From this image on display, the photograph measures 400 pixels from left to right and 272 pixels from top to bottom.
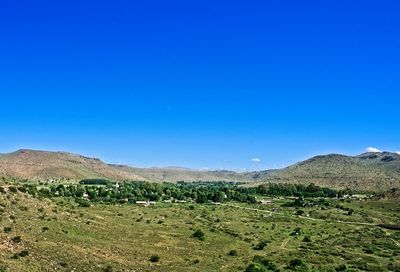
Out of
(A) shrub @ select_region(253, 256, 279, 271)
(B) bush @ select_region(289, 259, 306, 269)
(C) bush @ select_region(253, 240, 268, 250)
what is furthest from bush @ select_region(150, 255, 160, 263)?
(C) bush @ select_region(253, 240, 268, 250)

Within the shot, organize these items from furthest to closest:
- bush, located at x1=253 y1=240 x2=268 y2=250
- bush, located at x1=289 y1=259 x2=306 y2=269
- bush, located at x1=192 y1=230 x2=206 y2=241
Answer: bush, located at x1=192 y1=230 x2=206 y2=241 < bush, located at x1=253 y1=240 x2=268 y2=250 < bush, located at x1=289 y1=259 x2=306 y2=269

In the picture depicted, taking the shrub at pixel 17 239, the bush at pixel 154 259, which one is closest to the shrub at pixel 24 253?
the shrub at pixel 17 239

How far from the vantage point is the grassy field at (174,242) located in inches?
2303

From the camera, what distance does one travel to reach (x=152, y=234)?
281 ft

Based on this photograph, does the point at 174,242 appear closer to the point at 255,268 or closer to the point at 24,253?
the point at 255,268

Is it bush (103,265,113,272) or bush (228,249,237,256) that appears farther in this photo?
bush (228,249,237,256)

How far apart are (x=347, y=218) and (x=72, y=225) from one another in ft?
311

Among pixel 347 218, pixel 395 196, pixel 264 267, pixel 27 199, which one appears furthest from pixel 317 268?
pixel 395 196

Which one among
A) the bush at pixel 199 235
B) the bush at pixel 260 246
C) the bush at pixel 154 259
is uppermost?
the bush at pixel 199 235

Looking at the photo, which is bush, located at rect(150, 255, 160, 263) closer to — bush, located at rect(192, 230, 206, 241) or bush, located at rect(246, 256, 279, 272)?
bush, located at rect(246, 256, 279, 272)

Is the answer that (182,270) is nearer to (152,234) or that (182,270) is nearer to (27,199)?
(152,234)

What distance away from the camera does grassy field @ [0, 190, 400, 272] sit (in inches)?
2303

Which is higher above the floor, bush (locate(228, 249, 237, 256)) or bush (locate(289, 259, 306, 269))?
bush (locate(228, 249, 237, 256))

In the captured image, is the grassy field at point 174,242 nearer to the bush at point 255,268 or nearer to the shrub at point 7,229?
the shrub at point 7,229
